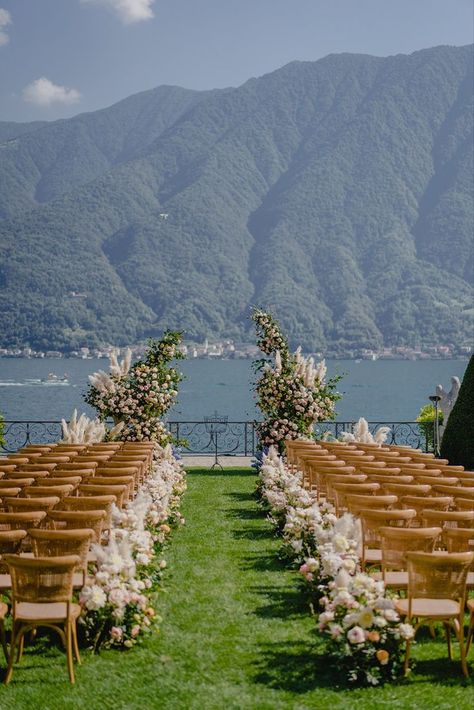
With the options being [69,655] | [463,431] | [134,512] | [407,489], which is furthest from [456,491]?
[463,431]

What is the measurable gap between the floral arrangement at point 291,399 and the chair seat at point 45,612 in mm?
13319

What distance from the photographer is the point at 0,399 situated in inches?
3420

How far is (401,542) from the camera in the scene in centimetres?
850

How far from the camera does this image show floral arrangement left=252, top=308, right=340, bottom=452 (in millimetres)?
20797

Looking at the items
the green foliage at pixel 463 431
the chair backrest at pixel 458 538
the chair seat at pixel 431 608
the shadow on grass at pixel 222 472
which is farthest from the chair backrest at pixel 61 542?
the shadow on grass at pixel 222 472

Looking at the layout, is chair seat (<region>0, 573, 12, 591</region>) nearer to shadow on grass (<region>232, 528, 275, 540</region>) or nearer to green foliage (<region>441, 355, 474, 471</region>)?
shadow on grass (<region>232, 528, 275, 540</region>)

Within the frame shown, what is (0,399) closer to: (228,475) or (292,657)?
(228,475)

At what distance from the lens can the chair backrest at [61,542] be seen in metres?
7.96

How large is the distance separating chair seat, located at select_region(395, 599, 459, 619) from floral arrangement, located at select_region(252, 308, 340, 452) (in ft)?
42.1

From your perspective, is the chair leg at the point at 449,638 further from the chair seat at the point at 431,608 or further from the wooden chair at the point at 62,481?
the wooden chair at the point at 62,481

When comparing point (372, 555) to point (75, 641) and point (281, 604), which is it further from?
point (75, 641)

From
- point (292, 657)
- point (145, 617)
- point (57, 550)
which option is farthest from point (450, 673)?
point (57, 550)

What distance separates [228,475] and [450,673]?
14577 millimetres

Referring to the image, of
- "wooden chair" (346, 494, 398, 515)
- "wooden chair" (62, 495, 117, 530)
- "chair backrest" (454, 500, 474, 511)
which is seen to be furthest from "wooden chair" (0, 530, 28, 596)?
"chair backrest" (454, 500, 474, 511)
